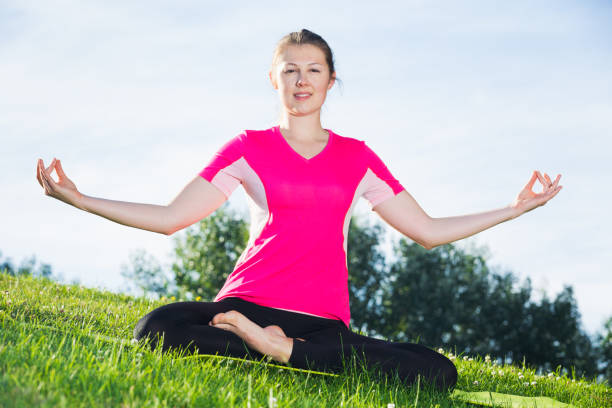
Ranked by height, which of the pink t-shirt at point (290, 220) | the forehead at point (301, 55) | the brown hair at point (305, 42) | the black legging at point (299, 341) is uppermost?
the brown hair at point (305, 42)

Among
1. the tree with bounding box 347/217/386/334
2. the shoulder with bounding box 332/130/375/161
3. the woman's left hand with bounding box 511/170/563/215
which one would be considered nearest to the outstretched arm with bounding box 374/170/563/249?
the woman's left hand with bounding box 511/170/563/215

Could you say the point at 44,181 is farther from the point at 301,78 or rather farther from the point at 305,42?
the point at 305,42

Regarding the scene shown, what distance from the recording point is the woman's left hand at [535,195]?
5.52 metres

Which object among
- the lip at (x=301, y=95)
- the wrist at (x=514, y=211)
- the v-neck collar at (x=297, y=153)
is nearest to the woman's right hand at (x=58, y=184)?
the v-neck collar at (x=297, y=153)

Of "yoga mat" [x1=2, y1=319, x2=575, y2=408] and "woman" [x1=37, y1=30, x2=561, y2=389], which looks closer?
"yoga mat" [x1=2, y1=319, x2=575, y2=408]

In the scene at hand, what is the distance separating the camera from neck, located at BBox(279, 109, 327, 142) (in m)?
5.48

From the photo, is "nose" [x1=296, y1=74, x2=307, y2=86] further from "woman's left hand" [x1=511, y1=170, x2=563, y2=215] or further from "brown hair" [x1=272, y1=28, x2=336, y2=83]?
"woman's left hand" [x1=511, y1=170, x2=563, y2=215]

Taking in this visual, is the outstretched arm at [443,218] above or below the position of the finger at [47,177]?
above

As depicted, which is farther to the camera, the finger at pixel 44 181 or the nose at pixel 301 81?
the nose at pixel 301 81

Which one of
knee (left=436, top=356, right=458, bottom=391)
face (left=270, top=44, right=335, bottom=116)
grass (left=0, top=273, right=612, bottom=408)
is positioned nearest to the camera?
grass (left=0, top=273, right=612, bottom=408)

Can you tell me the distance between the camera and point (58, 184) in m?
4.69

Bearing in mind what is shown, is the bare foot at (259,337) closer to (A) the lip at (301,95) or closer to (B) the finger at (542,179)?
(A) the lip at (301,95)

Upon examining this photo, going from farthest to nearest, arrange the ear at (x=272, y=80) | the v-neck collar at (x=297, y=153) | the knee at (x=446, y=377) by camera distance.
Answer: the ear at (x=272, y=80)
the v-neck collar at (x=297, y=153)
the knee at (x=446, y=377)

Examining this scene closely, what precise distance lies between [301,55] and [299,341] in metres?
2.57
